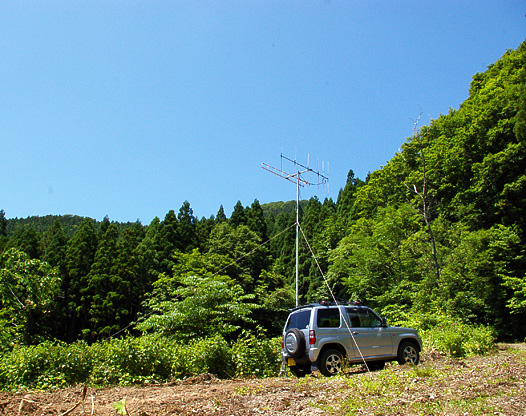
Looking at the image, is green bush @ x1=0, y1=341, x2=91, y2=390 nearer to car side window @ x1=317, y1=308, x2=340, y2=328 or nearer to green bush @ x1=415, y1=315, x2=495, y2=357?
car side window @ x1=317, y1=308, x2=340, y2=328

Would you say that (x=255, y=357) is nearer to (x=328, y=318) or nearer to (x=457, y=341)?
(x=328, y=318)

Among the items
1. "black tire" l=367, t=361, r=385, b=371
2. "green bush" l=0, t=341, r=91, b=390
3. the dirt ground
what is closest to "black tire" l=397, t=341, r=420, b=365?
"black tire" l=367, t=361, r=385, b=371

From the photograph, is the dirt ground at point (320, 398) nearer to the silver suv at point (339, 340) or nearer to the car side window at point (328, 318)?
the silver suv at point (339, 340)

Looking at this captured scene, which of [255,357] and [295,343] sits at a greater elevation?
[295,343]

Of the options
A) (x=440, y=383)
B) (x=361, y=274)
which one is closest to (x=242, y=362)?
(x=440, y=383)

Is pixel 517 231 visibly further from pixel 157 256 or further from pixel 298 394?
pixel 157 256

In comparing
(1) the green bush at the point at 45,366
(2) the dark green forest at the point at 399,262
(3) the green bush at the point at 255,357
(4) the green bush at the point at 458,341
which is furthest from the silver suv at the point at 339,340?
(1) the green bush at the point at 45,366

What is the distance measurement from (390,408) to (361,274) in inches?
736

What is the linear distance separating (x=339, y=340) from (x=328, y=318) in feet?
1.82

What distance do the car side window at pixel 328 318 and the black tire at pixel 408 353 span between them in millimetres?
2045

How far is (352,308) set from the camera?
364 inches

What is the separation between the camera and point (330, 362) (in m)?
8.38

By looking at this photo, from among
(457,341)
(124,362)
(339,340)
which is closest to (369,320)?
(339,340)

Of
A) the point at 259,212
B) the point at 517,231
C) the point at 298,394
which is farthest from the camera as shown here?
the point at 259,212
